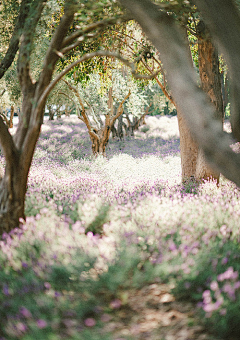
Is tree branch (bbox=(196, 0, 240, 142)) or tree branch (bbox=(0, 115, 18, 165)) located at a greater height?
tree branch (bbox=(196, 0, 240, 142))

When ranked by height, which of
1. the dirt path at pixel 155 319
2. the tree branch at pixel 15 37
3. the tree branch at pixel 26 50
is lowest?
the dirt path at pixel 155 319

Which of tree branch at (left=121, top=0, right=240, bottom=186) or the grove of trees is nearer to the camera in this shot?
tree branch at (left=121, top=0, right=240, bottom=186)

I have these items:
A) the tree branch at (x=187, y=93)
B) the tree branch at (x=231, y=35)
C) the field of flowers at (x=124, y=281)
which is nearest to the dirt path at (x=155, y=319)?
the field of flowers at (x=124, y=281)

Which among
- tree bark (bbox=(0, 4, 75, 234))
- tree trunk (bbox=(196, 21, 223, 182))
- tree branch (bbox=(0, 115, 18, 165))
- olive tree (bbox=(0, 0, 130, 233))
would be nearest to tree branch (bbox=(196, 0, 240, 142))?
olive tree (bbox=(0, 0, 130, 233))

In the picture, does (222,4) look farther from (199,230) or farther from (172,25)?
(199,230)

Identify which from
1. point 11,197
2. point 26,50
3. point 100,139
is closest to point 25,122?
point 26,50

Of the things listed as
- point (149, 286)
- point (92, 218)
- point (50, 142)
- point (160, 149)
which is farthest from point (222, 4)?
point (50, 142)

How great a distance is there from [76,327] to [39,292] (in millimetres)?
545

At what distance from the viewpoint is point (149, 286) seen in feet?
10.8

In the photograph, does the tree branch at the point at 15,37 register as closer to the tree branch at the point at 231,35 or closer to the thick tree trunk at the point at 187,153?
the tree branch at the point at 231,35

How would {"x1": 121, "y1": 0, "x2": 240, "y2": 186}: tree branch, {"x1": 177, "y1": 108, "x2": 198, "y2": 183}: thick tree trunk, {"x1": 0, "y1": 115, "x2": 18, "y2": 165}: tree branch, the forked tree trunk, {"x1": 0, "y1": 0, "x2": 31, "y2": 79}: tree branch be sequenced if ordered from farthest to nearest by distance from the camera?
the forked tree trunk → {"x1": 177, "y1": 108, "x2": 198, "y2": 183}: thick tree trunk → {"x1": 0, "y1": 0, "x2": 31, "y2": 79}: tree branch → {"x1": 0, "y1": 115, "x2": 18, "y2": 165}: tree branch → {"x1": 121, "y1": 0, "x2": 240, "y2": 186}: tree branch

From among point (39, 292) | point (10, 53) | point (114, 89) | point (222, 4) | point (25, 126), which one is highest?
point (114, 89)

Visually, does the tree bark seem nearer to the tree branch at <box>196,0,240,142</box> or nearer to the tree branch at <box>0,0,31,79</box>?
the tree branch at <box>0,0,31,79</box>

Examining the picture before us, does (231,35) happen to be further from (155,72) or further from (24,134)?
(24,134)
